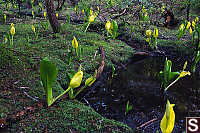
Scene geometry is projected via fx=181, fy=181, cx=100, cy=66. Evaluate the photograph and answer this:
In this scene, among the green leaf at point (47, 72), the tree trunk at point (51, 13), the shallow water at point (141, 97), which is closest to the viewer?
the green leaf at point (47, 72)

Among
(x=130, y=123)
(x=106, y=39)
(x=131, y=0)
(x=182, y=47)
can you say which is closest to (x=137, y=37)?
(x=106, y=39)

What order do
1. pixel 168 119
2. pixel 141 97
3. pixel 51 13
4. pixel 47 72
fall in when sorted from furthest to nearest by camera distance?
pixel 51 13, pixel 141 97, pixel 47 72, pixel 168 119

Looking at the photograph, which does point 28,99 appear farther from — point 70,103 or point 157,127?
point 157,127

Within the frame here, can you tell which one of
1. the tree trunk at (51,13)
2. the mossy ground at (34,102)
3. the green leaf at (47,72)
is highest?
the tree trunk at (51,13)

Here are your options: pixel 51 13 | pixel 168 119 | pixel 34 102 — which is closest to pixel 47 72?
pixel 34 102

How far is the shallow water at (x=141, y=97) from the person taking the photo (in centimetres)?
160

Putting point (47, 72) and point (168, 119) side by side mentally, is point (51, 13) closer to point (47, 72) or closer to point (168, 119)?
point (47, 72)

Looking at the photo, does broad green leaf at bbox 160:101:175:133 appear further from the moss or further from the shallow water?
the shallow water

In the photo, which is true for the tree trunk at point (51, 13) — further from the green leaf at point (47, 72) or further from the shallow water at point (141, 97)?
the green leaf at point (47, 72)

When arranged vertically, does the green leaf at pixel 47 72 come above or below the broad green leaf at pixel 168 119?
above

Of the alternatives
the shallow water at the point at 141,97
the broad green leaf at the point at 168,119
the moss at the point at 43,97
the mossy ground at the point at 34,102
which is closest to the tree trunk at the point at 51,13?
the moss at the point at 43,97

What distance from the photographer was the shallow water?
160cm

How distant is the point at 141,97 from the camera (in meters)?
1.93

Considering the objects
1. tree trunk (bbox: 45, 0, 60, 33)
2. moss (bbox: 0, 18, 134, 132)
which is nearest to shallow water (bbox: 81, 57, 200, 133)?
moss (bbox: 0, 18, 134, 132)
